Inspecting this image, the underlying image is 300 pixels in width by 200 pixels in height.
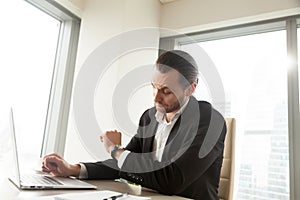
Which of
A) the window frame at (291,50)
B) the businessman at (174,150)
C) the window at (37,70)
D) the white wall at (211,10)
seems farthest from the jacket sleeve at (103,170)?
the white wall at (211,10)

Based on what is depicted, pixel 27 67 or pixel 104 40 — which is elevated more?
pixel 104 40

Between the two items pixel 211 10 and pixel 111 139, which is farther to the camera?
pixel 211 10

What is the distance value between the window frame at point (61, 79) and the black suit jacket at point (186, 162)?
112cm

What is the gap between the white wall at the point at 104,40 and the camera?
1.98m

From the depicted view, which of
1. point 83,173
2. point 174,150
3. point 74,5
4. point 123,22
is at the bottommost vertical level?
point 83,173

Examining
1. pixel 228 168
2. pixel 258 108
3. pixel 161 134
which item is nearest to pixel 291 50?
pixel 258 108

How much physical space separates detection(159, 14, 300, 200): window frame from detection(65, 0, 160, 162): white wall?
666mm

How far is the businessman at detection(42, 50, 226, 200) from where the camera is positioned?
0.90 meters

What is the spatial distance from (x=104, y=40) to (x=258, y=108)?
4.33 feet

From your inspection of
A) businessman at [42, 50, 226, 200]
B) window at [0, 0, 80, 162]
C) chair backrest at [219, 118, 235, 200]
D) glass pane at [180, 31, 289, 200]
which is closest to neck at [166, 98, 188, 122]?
businessman at [42, 50, 226, 200]

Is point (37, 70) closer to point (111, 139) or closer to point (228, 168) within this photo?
point (111, 139)

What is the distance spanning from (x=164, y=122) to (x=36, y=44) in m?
1.29

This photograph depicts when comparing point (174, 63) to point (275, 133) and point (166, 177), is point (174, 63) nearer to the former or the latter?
point (166, 177)

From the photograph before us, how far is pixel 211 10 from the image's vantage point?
7.71 feet
